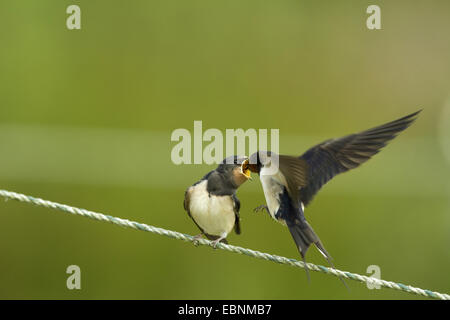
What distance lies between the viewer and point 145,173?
3959 millimetres

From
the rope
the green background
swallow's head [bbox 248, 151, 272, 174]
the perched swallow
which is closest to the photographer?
the rope

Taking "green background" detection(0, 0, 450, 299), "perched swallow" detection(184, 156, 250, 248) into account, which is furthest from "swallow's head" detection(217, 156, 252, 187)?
"green background" detection(0, 0, 450, 299)

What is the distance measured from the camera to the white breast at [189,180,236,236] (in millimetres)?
2111

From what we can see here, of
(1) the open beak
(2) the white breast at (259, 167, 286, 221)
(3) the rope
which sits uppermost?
(1) the open beak

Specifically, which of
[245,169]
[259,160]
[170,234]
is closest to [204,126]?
[245,169]

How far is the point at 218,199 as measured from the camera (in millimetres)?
2111

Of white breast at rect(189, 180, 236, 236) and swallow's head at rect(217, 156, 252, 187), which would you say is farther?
white breast at rect(189, 180, 236, 236)

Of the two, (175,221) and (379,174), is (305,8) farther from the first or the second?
(175,221)

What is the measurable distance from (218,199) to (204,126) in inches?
91.2

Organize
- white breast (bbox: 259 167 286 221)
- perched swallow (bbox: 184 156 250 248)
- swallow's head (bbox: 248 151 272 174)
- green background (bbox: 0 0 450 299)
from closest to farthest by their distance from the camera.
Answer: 1. swallow's head (bbox: 248 151 272 174)
2. white breast (bbox: 259 167 286 221)
3. perched swallow (bbox: 184 156 250 248)
4. green background (bbox: 0 0 450 299)

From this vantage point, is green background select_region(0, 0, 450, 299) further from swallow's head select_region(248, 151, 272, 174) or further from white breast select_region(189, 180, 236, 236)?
swallow's head select_region(248, 151, 272, 174)

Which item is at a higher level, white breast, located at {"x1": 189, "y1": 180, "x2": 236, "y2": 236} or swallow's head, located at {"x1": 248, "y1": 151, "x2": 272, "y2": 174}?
swallow's head, located at {"x1": 248, "y1": 151, "x2": 272, "y2": 174}

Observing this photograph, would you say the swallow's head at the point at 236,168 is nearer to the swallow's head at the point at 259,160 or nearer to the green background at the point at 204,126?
the swallow's head at the point at 259,160

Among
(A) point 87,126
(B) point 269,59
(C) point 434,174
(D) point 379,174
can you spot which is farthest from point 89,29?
(C) point 434,174
